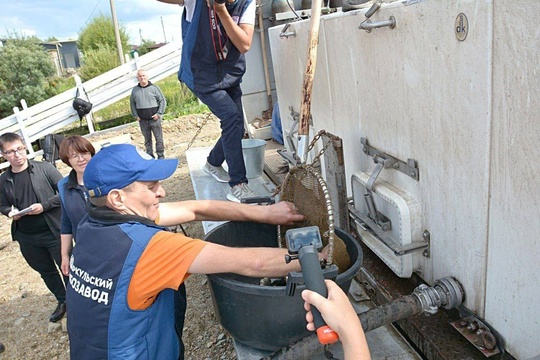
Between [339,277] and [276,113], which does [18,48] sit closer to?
[276,113]

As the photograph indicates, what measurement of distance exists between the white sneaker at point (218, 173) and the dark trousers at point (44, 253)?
5.29 feet

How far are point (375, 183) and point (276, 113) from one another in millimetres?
3160

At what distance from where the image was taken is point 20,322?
4367 millimetres

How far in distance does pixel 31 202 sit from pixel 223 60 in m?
2.12

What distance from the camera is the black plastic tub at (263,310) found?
1.94 m

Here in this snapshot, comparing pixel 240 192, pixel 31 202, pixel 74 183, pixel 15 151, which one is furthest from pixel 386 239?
pixel 15 151

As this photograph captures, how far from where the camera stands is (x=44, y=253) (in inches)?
163

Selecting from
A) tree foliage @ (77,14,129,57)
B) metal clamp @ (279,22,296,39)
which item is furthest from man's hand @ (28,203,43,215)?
tree foliage @ (77,14,129,57)

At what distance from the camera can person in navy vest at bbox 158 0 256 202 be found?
3338 millimetres

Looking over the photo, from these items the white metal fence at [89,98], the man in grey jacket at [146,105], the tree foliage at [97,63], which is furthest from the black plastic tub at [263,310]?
the tree foliage at [97,63]

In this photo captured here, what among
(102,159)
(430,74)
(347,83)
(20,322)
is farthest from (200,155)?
(430,74)

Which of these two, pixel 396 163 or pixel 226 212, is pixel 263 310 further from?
pixel 396 163

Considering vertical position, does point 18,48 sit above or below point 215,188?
→ above

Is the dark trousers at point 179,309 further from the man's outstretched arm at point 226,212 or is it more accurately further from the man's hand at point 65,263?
the man's hand at point 65,263
